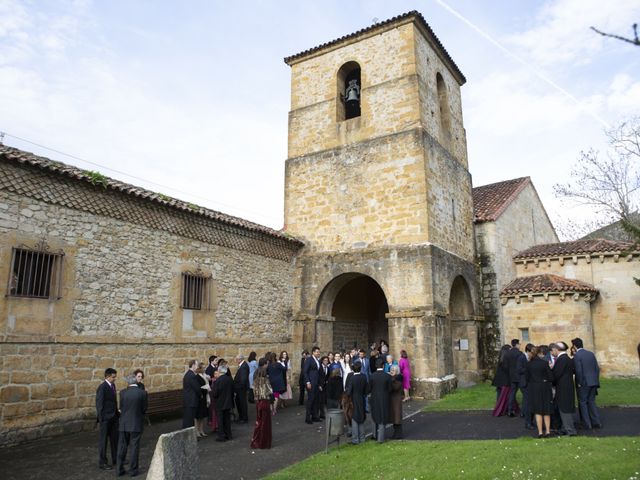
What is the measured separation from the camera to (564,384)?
336 inches

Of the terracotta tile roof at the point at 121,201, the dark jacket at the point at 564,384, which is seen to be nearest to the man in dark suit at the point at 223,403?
the terracotta tile roof at the point at 121,201

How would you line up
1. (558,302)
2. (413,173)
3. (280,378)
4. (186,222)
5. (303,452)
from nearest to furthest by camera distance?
(303,452) < (280,378) < (186,222) < (413,173) < (558,302)

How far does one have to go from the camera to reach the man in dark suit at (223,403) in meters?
9.07

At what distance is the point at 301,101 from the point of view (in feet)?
59.1

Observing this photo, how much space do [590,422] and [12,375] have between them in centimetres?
1056

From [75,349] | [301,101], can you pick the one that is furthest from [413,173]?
[75,349]

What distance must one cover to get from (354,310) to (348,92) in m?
8.32

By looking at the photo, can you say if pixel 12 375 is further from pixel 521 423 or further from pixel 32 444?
pixel 521 423

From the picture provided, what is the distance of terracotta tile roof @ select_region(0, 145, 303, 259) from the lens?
356 inches

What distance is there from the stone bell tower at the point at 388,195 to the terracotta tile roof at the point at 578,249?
2.79 m

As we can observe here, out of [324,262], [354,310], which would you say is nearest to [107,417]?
[324,262]

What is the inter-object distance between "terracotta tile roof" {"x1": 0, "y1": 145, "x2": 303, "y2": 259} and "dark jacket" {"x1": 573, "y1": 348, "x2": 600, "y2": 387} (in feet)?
A: 29.4

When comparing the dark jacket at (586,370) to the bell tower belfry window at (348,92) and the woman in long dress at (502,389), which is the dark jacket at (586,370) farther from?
the bell tower belfry window at (348,92)

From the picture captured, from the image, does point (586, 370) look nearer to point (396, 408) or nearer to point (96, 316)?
point (396, 408)
